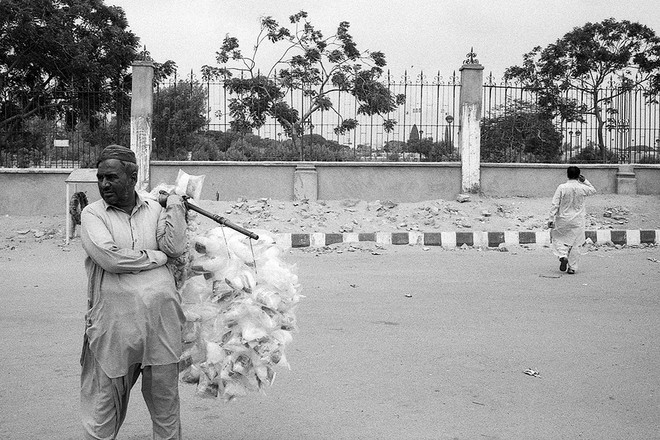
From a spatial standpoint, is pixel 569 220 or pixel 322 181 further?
pixel 322 181

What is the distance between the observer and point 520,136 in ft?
62.1

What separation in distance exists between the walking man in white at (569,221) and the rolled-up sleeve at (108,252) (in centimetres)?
859

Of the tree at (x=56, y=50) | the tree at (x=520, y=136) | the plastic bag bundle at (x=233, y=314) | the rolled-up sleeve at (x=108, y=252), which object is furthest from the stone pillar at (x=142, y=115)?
the rolled-up sleeve at (x=108, y=252)

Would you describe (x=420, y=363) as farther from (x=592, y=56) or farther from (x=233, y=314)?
(x=592, y=56)

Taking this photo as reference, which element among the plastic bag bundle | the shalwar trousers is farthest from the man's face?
the shalwar trousers

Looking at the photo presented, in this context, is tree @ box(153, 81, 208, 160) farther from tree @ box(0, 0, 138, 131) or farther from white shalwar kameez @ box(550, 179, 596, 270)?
white shalwar kameez @ box(550, 179, 596, 270)

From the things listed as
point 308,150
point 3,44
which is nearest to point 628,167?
point 308,150

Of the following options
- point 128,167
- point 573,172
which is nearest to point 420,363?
point 128,167

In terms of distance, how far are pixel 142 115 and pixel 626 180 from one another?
36.9ft

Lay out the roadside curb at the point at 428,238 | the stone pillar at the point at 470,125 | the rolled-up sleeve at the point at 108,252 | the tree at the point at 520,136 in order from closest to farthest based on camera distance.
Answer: the rolled-up sleeve at the point at 108,252
the roadside curb at the point at 428,238
the stone pillar at the point at 470,125
the tree at the point at 520,136

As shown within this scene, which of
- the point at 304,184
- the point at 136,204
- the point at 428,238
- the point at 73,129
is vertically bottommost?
the point at 428,238

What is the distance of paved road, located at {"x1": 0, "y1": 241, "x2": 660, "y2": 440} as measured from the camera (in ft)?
15.0

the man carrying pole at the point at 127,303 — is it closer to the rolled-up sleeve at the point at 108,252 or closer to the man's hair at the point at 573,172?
the rolled-up sleeve at the point at 108,252

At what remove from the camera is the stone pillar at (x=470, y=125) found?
17.3m
